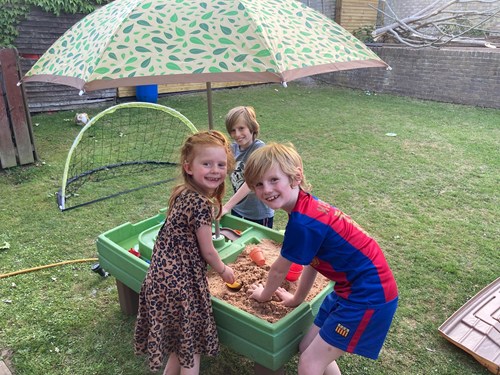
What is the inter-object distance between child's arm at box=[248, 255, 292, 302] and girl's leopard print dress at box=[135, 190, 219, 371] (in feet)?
0.87

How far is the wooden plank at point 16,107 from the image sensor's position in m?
5.02

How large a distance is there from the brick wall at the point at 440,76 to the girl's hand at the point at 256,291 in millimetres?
8859

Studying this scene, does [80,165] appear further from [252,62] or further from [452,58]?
[452,58]

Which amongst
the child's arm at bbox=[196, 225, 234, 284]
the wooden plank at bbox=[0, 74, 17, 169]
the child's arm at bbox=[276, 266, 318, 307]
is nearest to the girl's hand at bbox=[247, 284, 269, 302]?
the child's arm at bbox=[276, 266, 318, 307]

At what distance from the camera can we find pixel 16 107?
17.2 ft

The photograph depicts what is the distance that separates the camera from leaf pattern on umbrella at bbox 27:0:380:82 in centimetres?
187

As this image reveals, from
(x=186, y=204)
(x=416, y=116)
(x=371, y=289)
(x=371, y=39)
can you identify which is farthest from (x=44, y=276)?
(x=371, y=39)

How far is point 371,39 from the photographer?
12344 mm

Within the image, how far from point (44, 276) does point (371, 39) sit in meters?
11.7

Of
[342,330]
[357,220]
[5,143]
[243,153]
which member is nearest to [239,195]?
[243,153]

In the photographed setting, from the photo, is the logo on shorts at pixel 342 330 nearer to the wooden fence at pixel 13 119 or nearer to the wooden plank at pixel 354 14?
the wooden fence at pixel 13 119

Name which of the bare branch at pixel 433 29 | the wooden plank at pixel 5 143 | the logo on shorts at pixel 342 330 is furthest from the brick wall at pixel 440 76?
the logo on shorts at pixel 342 330

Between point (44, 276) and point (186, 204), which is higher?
point (186, 204)

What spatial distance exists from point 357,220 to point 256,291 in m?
2.25
